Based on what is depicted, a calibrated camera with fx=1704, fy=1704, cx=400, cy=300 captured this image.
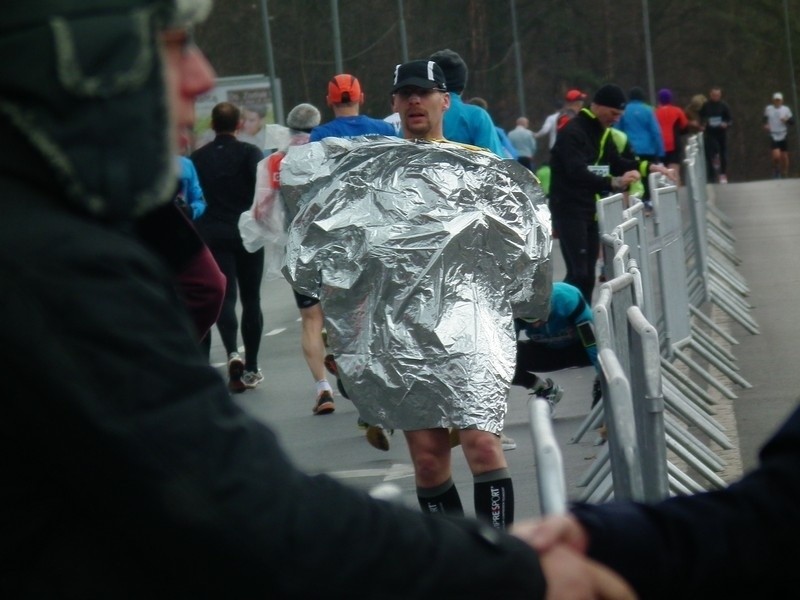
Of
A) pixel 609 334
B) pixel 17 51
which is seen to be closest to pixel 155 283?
pixel 17 51

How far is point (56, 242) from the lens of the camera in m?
1.61

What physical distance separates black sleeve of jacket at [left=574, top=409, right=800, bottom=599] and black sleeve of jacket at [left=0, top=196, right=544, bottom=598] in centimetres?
55

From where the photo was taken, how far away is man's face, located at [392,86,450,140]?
21.1 feet

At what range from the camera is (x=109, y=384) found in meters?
1.60

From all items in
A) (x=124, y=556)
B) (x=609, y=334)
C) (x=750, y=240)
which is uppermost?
(x=124, y=556)

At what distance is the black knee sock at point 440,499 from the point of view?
5.75 meters

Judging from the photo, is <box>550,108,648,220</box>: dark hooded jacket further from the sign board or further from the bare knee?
the sign board

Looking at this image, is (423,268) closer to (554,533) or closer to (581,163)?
(554,533)

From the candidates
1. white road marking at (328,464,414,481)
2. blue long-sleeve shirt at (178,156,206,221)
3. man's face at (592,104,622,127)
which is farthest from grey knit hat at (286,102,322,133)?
white road marking at (328,464,414,481)

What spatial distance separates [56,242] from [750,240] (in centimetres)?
1912

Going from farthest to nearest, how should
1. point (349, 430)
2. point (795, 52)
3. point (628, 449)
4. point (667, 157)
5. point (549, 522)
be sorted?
point (795, 52) → point (667, 157) → point (349, 430) → point (628, 449) → point (549, 522)

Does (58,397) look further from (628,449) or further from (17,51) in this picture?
(628,449)

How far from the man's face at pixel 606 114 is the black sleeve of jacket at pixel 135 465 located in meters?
10.5

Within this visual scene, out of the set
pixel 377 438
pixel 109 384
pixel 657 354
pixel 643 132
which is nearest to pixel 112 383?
pixel 109 384
